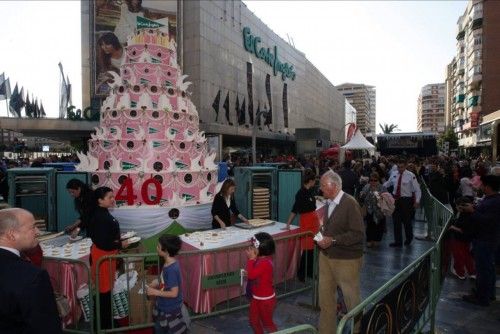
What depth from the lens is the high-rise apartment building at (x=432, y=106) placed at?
183 metres

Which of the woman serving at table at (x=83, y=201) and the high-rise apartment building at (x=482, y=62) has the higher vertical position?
the high-rise apartment building at (x=482, y=62)

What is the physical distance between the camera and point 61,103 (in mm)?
36875

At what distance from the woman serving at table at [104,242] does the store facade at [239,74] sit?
1632 cm

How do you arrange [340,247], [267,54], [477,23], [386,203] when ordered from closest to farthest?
[340,247] → [386,203] → [267,54] → [477,23]

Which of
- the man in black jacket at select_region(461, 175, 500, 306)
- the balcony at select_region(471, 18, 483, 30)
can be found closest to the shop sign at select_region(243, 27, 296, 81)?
the balcony at select_region(471, 18, 483, 30)

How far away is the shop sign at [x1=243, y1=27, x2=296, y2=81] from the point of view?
47.7 meters

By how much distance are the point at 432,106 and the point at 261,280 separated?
20560 centimetres

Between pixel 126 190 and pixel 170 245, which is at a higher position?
pixel 126 190

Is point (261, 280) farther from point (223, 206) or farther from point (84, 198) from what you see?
point (223, 206)

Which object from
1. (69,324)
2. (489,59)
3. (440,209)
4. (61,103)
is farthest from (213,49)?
(489,59)

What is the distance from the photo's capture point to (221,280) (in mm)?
5582

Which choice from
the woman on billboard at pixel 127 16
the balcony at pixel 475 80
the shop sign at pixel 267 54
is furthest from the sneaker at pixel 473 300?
the balcony at pixel 475 80

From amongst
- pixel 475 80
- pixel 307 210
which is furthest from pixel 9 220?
pixel 475 80

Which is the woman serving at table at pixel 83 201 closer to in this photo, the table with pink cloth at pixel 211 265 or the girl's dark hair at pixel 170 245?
the table with pink cloth at pixel 211 265
